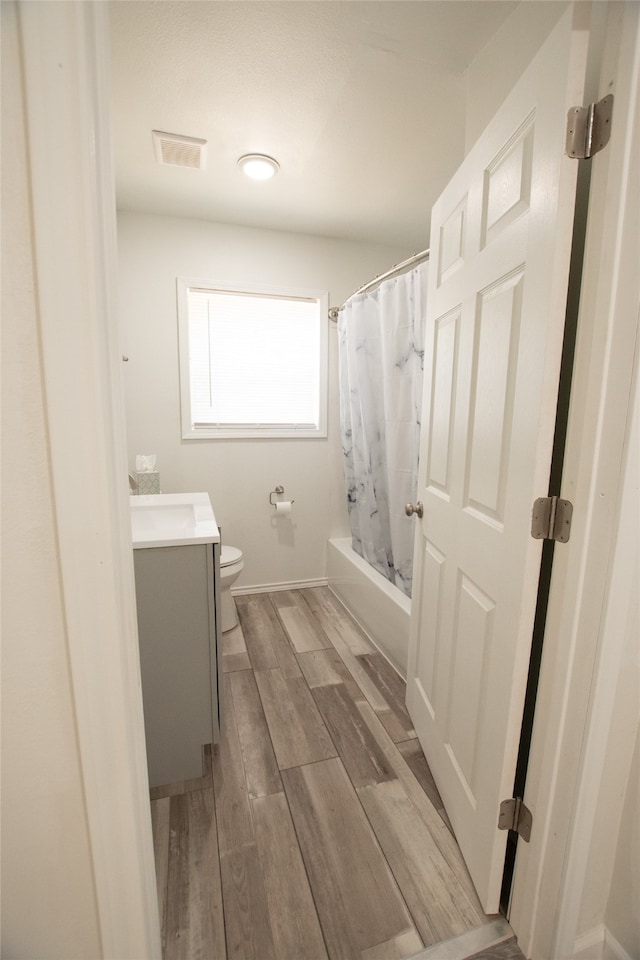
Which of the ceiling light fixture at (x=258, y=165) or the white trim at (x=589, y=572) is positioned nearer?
the white trim at (x=589, y=572)

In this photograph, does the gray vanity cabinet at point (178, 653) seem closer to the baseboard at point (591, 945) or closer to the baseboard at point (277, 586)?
the baseboard at point (591, 945)

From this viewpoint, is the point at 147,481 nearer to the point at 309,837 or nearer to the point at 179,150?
the point at 179,150

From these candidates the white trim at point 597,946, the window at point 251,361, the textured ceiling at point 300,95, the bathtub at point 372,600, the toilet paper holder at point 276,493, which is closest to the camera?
the white trim at point 597,946

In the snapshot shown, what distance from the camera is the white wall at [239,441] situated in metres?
2.47

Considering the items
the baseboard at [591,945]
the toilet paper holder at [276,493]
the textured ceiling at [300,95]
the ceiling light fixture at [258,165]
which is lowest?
the baseboard at [591,945]

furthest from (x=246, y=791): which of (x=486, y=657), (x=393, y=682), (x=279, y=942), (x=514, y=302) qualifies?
(x=514, y=302)

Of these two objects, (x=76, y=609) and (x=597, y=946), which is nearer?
(x=76, y=609)

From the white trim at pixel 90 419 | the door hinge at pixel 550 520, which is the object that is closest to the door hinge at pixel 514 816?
the door hinge at pixel 550 520

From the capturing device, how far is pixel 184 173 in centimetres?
199

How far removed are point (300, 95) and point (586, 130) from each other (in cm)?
120

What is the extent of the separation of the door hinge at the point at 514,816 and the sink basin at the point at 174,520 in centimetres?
107

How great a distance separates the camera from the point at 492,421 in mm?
1055

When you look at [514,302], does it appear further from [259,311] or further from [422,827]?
[259,311]

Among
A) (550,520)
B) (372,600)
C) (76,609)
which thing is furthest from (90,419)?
(372,600)
